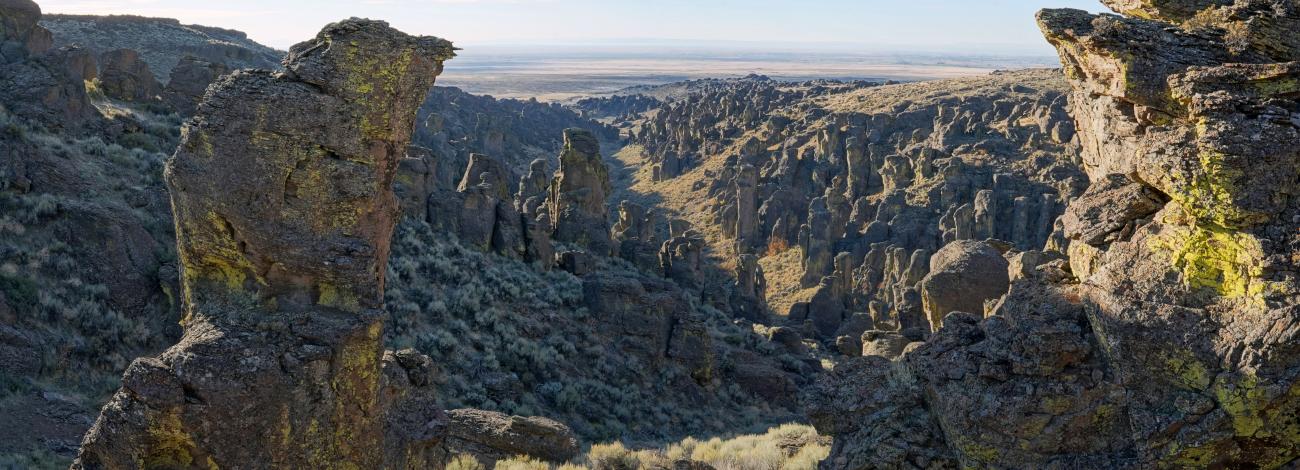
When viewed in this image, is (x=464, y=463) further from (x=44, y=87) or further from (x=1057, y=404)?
(x=44, y=87)

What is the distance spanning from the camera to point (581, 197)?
4172cm

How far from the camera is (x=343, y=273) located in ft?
Answer: 29.4

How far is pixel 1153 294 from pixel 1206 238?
656 millimetres

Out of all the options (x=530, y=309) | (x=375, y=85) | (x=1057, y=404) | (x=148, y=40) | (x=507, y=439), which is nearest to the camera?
(x=1057, y=404)

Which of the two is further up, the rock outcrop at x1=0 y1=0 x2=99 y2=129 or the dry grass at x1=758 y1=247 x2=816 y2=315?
the rock outcrop at x1=0 y1=0 x2=99 y2=129

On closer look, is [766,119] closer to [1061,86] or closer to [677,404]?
[1061,86]

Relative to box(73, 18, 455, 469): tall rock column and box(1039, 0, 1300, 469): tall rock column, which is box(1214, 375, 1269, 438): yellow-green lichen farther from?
box(73, 18, 455, 469): tall rock column

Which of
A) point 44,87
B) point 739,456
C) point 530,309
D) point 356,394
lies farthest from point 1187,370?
point 44,87

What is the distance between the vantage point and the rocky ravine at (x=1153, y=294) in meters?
7.55

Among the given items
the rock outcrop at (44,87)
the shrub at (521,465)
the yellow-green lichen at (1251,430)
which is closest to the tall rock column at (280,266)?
the shrub at (521,465)

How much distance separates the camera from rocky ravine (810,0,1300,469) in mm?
7551

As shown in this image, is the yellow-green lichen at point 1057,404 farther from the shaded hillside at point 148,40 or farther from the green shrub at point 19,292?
the shaded hillside at point 148,40

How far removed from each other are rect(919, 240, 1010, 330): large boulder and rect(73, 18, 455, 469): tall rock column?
681 inches

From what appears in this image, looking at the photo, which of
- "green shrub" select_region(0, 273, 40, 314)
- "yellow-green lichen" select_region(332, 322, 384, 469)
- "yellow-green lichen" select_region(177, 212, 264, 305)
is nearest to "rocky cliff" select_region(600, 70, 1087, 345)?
"yellow-green lichen" select_region(332, 322, 384, 469)
